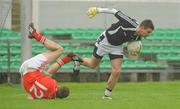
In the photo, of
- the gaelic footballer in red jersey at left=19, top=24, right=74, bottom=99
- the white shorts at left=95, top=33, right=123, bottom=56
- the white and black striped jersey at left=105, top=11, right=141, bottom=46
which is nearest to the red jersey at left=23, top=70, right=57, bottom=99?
the gaelic footballer in red jersey at left=19, top=24, right=74, bottom=99

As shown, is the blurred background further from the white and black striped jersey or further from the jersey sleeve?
the jersey sleeve

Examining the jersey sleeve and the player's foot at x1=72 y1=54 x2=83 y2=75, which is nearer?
the jersey sleeve

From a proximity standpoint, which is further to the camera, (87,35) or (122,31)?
(87,35)

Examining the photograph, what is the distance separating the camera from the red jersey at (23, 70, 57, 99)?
44.4ft

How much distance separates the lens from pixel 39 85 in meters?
13.6

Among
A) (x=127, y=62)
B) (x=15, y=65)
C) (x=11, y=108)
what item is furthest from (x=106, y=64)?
(x=11, y=108)

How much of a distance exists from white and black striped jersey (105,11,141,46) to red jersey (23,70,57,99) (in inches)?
65.0

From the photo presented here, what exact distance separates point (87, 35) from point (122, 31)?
461 inches

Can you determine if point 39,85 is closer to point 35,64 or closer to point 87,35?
point 35,64

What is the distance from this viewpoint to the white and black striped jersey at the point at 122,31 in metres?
14.4

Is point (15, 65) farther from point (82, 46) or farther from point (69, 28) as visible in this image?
point (69, 28)

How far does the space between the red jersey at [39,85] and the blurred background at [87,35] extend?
5976 mm

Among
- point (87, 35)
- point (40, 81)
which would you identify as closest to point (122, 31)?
point (40, 81)

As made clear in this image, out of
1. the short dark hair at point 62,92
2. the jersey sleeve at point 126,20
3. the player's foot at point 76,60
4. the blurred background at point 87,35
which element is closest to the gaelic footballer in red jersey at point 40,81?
the short dark hair at point 62,92
